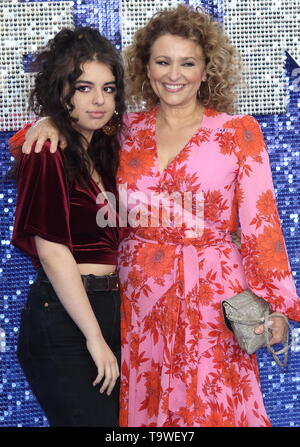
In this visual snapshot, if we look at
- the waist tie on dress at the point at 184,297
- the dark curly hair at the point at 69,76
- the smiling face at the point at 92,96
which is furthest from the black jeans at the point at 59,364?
the smiling face at the point at 92,96

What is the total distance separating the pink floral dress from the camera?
240 centimetres

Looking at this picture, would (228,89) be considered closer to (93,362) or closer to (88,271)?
(88,271)

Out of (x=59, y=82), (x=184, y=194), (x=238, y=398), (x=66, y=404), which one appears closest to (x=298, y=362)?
(x=238, y=398)

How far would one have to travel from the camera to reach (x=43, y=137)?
2211 millimetres

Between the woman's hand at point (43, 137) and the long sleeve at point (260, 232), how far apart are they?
21.4 inches

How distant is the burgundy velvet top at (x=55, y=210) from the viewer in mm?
2152

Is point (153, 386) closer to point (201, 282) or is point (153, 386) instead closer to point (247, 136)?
point (201, 282)

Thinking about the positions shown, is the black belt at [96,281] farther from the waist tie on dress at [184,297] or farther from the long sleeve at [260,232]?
the long sleeve at [260,232]

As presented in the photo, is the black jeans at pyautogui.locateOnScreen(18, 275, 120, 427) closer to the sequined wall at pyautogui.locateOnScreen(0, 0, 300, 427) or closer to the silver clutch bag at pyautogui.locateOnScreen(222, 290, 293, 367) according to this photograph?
the silver clutch bag at pyautogui.locateOnScreen(222, 290, 293, 367)

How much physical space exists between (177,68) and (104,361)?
0.91 meters

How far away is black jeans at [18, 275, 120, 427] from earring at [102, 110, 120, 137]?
0.51 m

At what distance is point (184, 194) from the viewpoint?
2449 millimetres

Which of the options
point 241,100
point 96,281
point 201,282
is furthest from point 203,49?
point 96,281
